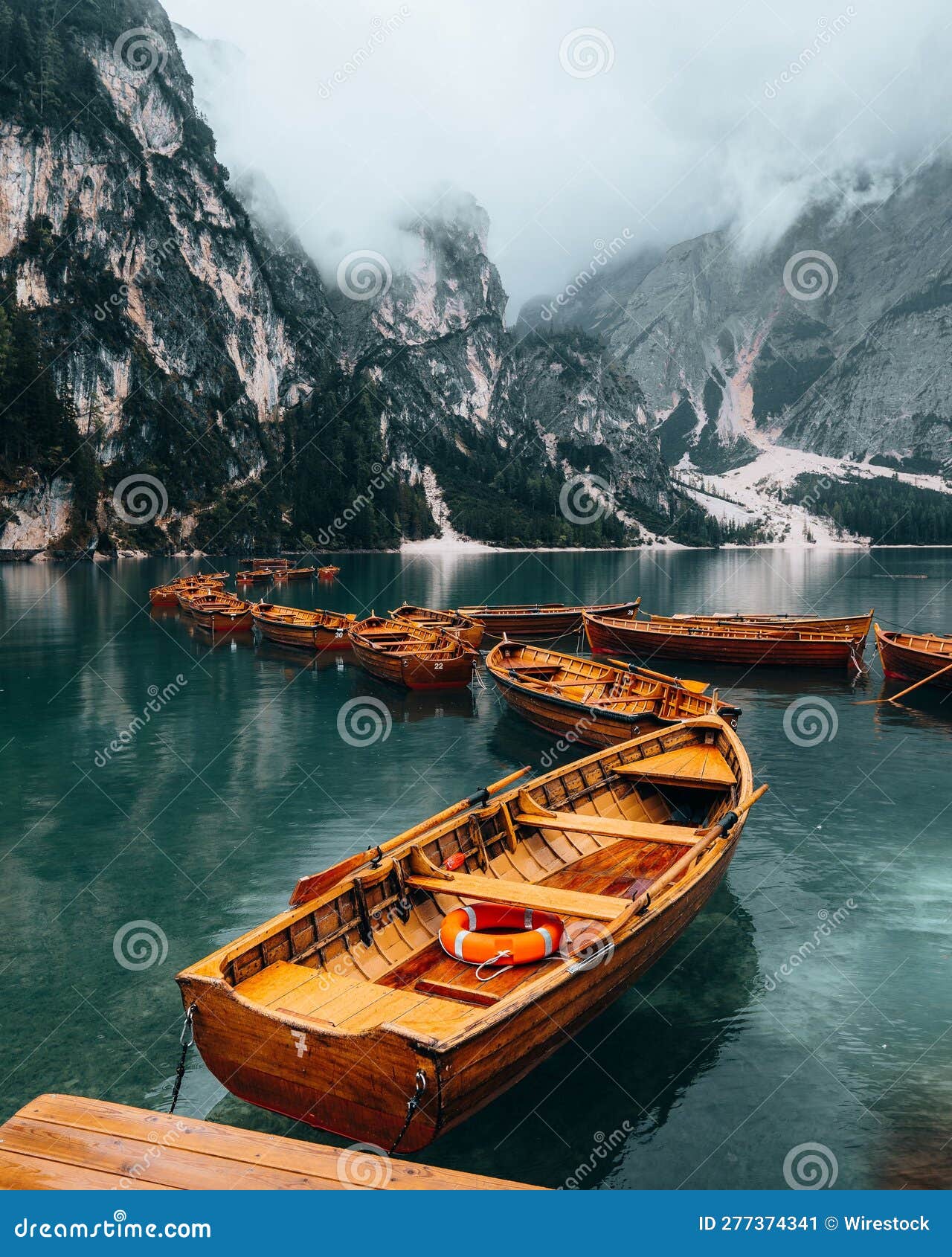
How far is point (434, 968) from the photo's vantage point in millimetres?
10867

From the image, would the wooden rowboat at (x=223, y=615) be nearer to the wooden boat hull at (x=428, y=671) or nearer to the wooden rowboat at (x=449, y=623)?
the wooden rowboat at (x=449, y=623)

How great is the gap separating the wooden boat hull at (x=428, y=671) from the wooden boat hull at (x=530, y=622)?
1593 cm

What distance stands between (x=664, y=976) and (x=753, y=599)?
7961cm

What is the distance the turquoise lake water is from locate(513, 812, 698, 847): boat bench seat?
5.59ft

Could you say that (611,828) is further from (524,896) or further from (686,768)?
(686,768)

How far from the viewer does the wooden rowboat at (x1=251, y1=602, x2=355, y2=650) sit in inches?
1941

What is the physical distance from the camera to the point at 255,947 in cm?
986

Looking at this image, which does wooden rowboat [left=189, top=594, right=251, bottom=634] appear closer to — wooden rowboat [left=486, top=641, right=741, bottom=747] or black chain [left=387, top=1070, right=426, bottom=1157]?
wooden rowboat [left=486, top=641, right=741, bottom=747]

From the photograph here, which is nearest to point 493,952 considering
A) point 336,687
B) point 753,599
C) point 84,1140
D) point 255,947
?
point 255,947

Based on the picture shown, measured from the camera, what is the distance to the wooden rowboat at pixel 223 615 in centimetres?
5878

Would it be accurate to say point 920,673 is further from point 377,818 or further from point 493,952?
point 493,952

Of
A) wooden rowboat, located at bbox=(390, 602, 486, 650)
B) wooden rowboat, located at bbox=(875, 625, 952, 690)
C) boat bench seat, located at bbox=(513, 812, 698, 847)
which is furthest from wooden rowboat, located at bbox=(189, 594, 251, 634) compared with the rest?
boat bench seat, located at bbox=(513, 812, 698, 847)

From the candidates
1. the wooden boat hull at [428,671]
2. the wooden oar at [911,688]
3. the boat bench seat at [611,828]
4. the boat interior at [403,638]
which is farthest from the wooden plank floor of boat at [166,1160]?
the wooden oar at [911,688]

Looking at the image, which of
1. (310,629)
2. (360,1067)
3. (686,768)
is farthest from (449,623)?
(360,1067)
